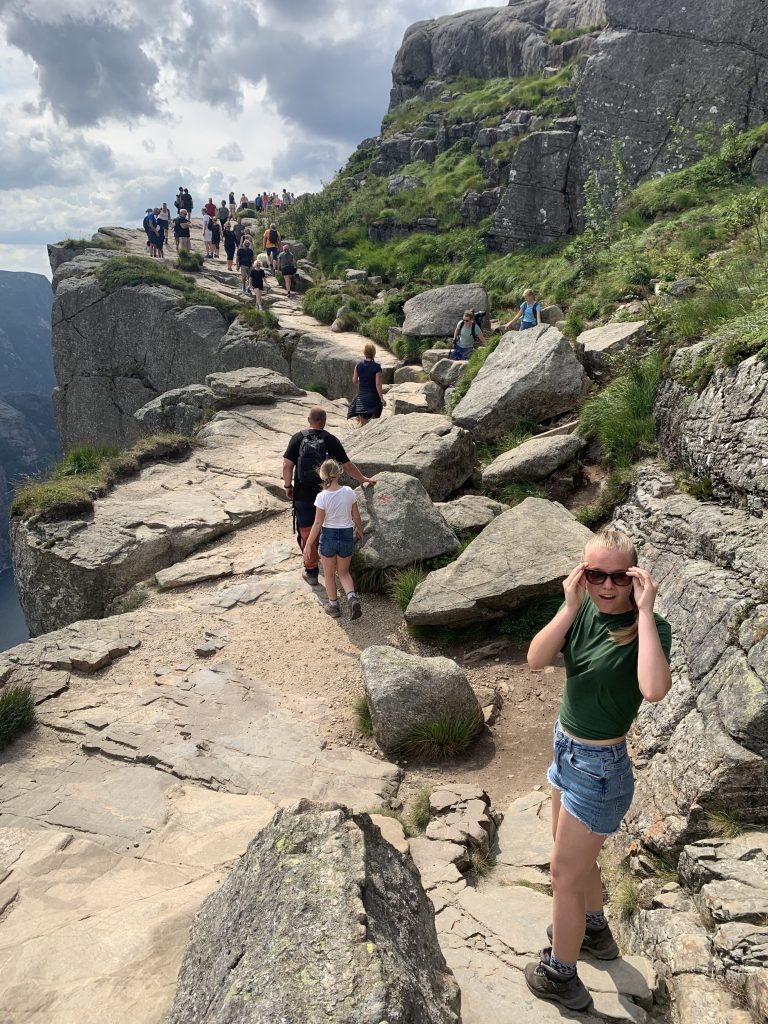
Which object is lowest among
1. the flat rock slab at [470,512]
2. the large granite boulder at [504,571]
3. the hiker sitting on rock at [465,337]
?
the large granite boulder at [504,571]

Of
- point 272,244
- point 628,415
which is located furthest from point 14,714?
point 272,244

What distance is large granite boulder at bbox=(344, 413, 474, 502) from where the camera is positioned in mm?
10898

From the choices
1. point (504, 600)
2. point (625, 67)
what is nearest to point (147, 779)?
point (504, 600)

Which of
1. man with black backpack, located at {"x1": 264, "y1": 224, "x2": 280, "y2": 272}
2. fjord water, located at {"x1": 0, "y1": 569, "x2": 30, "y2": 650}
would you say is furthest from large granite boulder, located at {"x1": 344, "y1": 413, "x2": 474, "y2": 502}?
fjord water, located at {"x1": 0, "y1": 569, "x2": 30, "y2": 650}

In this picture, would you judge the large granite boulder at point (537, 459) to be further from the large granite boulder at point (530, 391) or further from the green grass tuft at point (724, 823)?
the green grass tuft at point (724, 823)

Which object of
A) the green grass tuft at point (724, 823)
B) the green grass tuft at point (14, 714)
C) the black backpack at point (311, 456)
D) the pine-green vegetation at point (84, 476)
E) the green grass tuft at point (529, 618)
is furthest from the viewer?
the pine-green vegetation at point (84, 476)

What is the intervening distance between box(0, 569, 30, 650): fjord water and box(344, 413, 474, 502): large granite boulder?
79.6 meters

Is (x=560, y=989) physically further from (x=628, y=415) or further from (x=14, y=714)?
(x=628, y=415)

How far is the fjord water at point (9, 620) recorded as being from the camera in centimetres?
8362

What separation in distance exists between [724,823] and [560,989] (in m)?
1.66

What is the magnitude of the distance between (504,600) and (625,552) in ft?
15.7

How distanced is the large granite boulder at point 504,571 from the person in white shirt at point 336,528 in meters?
1.20

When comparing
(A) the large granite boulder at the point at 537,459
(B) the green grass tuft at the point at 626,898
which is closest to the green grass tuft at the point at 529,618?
(A) the large granite boulder at the point at 537,459

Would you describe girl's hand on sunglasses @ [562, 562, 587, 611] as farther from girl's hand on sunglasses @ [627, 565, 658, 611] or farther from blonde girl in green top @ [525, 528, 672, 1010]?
girl's hand on sunglasses @ [627, 565, 658, 611]
